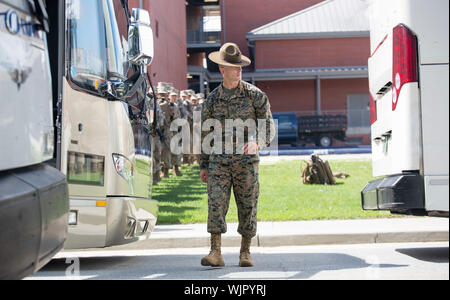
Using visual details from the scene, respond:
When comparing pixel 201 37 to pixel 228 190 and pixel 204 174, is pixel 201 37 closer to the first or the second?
pixel 204 174

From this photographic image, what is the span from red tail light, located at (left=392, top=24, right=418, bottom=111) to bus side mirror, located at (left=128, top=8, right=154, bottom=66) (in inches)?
86.6

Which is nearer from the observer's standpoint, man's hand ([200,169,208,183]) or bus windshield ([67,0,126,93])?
bus windshield ([67,0,126,93])

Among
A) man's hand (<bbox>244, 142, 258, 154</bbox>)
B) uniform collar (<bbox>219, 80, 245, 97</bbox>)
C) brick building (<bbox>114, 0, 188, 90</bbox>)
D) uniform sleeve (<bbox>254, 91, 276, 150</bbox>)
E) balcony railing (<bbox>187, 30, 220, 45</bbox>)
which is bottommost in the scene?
man's hand (<bbox>244, 142, 258, 154</bbox>)

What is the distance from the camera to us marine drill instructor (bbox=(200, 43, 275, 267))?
18.9 ft

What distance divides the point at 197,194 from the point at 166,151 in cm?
335

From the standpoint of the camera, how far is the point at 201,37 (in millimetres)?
42094

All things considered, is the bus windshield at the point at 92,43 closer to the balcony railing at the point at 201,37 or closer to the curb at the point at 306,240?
the curb at the point at 306,240

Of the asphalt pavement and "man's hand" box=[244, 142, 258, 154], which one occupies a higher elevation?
"man's hand" box=[244, 142, 258, 154]

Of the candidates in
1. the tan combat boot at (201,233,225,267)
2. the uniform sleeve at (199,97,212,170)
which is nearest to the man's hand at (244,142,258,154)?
the uniform sleeve at (199,97,212,170)

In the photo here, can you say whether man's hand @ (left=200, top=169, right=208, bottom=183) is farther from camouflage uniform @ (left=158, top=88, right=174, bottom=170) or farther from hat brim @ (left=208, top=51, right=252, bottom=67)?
camouflage uniform @ (left=158, top=88, right=174, bottom=170)

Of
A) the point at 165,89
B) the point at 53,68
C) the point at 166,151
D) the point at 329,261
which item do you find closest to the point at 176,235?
the point at 329,261

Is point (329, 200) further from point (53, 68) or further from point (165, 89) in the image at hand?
point (165, 89)

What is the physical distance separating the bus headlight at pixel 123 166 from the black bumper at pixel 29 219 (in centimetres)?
175

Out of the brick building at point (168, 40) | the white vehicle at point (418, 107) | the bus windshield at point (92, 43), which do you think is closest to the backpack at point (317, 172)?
the brick building at point (168, 40)
